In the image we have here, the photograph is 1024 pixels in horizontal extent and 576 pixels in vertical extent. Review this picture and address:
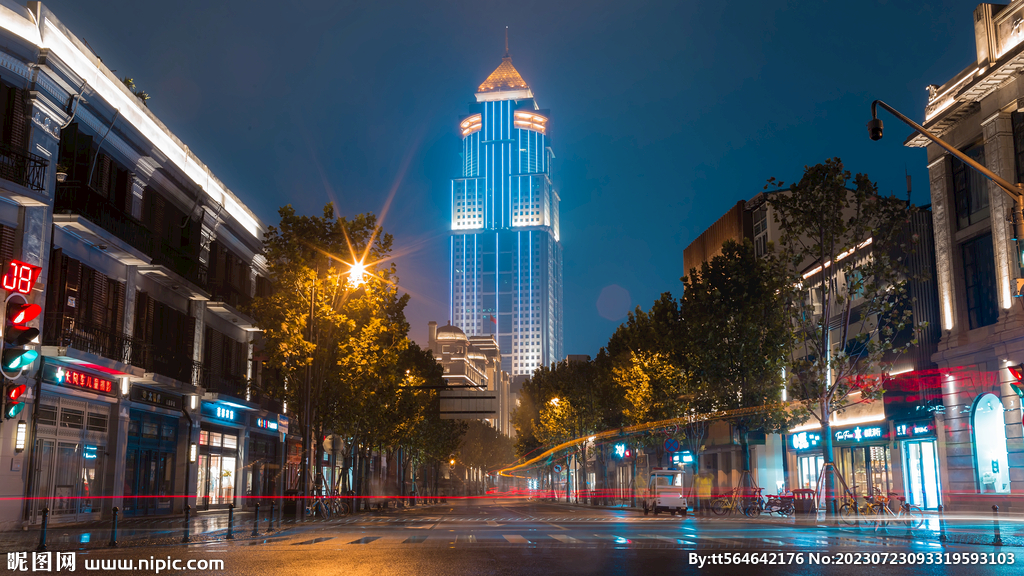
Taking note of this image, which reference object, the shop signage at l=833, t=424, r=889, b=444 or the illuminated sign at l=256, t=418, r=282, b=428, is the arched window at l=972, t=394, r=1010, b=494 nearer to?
the shop signage at l=833, t=424, r=889, b=444

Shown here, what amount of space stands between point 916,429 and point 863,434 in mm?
4016

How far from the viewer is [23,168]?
2527 cm

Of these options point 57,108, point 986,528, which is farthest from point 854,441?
point 57,108

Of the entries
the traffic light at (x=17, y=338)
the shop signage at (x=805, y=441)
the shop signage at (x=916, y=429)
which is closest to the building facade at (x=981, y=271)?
the shop signage at (x=916, y=429)

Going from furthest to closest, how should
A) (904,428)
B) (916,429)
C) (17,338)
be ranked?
(904,428) < (916,429) < (17,338)

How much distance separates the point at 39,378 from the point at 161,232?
11065 millimetres

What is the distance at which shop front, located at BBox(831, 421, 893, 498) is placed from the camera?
3841cm

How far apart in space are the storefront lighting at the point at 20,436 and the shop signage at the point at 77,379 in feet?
5.32

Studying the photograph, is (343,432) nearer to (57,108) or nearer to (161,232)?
(161,232)

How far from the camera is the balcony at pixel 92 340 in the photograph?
27109mm

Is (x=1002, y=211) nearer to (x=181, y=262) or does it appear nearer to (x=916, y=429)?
(x=916, y=429)

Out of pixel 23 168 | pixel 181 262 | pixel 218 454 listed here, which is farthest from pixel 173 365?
pixel 23 168

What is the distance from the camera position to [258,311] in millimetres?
39438

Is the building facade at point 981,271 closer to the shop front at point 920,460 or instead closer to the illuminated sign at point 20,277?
the shop front at point 920,460
